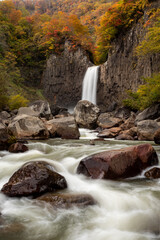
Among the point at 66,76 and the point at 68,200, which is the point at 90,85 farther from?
the point at 68,200

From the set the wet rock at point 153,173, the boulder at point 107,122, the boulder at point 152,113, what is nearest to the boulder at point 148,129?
the boulder at point 152,113

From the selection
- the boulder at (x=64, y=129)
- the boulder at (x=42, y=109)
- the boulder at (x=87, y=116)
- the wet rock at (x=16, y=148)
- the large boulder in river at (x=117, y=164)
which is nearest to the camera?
the large boulder in river at (x=117, y=164)

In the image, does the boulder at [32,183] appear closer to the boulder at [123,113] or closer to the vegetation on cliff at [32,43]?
the boulder at [123,113]

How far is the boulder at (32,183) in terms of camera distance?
3.27m

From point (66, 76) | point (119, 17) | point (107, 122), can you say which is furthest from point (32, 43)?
point (107, 122)

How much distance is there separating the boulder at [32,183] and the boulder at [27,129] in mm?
5937

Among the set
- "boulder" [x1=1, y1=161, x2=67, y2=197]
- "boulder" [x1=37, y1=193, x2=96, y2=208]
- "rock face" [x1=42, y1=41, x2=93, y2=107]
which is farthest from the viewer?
"rock face" [x1=42, y1=41, x2=93, y2=107]

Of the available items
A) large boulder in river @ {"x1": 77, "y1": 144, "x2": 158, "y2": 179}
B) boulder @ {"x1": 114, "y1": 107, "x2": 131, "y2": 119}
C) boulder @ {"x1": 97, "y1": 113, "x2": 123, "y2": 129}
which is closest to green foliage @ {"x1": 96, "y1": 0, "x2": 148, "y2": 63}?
boulder @ {"x1": 114, "y1": 107, "x2": 131, "y2": 119}

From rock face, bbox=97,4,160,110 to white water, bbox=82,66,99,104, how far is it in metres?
0.63

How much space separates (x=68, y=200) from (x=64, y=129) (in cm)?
768

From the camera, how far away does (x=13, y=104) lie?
17.3 m

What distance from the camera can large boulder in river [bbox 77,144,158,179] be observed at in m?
4.17

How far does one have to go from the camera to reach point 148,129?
9016mm

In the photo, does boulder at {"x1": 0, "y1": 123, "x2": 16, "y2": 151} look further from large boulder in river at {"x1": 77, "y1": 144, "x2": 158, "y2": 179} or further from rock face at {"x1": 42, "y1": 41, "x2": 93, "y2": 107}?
rock face at {"x1": 42, "y1": 41, "x2": 93, "y2": 107}
